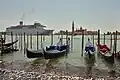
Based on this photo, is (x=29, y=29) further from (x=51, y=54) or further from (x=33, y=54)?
(x=51, y=54)

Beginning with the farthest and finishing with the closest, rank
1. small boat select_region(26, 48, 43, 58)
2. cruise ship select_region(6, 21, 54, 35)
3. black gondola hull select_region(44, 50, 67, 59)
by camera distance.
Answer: cruise ship select_region(6, 21, 54, 35)
small boat select_region(26, 48, 43, 58)
black gondola hull select_region(44, 50, 67, 59)

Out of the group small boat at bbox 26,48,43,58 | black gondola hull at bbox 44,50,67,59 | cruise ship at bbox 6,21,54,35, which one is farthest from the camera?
cruise ship at bbox 6,21,54,35

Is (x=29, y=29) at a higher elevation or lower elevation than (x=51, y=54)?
higher

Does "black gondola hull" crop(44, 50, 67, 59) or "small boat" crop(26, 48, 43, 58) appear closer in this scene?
"black gondola hull" crop(44, 50, 67, 59)

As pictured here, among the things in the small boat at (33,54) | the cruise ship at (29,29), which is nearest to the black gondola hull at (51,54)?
the small boat at (33,54)

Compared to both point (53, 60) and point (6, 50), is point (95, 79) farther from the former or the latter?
point (6, 50)

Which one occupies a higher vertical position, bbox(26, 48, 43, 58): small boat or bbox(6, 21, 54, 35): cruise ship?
bbox(6, 21, 54, 35): cruise ship

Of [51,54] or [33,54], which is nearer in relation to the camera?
[51,54]

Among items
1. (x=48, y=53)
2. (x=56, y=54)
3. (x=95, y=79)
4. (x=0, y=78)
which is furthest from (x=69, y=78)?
(x=56, y=54)

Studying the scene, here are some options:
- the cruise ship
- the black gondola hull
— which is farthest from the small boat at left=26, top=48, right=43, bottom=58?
the cruise ship

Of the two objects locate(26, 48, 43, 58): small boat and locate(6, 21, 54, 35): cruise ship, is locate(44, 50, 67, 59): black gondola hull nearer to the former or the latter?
locate(26, 48, 43, 58): small boat

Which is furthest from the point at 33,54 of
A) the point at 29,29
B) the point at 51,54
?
the point at 29,29

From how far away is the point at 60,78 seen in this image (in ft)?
40.9

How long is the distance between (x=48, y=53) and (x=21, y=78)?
8.47 metres
